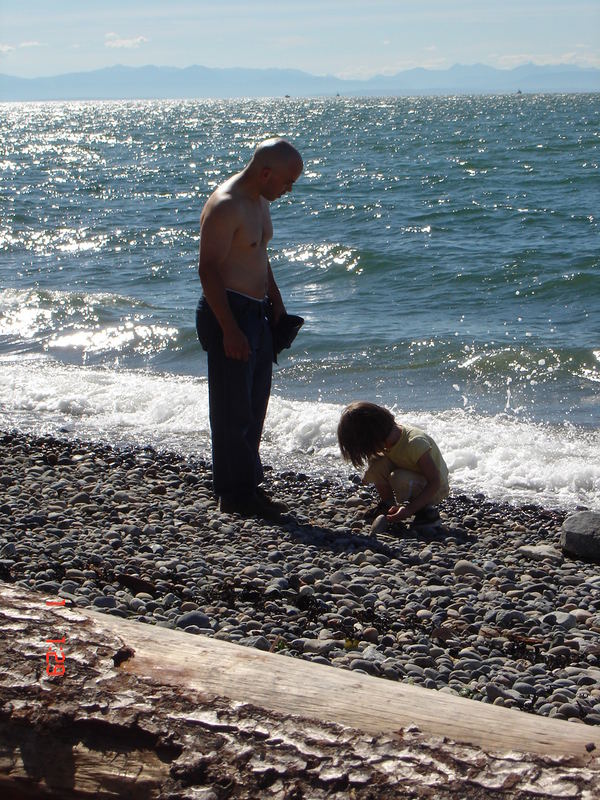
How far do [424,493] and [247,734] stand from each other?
12.7 ft

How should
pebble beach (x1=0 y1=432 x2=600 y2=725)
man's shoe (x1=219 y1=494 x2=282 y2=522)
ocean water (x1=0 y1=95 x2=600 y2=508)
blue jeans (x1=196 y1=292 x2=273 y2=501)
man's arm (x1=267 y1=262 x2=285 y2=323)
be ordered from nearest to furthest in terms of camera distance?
pebble beach (x1=0 y1=432 x2=600 y2=725) < blue jeans (x1=196 y1=292 x2=273 y2=501) < man's shoe (x1=219 y1=494 x2=282 y2=522) < man's arm (x1=267 y1=262 x2=285 y2=323) < ocean water (x1=0 y1=95 x2=600 y2=508)

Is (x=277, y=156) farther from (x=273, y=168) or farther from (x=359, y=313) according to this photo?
(x=359, y=313)

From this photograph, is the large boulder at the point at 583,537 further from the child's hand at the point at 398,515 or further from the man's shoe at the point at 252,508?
A: the man's shoe at the point at 252,508

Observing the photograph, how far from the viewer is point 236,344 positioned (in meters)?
5.73

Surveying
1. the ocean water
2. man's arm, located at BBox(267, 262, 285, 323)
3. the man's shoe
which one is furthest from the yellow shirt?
the ocean water

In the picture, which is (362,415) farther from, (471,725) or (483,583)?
(471,725)

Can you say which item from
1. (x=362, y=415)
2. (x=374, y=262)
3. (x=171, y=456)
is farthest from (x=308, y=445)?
(x=374, y=262)

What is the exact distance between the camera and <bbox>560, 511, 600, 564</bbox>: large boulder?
19.0ft

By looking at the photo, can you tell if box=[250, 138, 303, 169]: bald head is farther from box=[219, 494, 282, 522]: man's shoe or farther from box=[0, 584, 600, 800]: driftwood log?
box=[0, 584, 600, 800]: driftwood log

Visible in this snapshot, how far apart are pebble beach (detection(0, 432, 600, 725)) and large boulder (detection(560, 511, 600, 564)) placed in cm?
8

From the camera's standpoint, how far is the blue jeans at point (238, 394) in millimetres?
5895

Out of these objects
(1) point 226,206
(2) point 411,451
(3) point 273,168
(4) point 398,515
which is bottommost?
(4) point 398,515

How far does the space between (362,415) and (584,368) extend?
19.3 feet

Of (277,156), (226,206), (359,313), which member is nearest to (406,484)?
(226,206)
